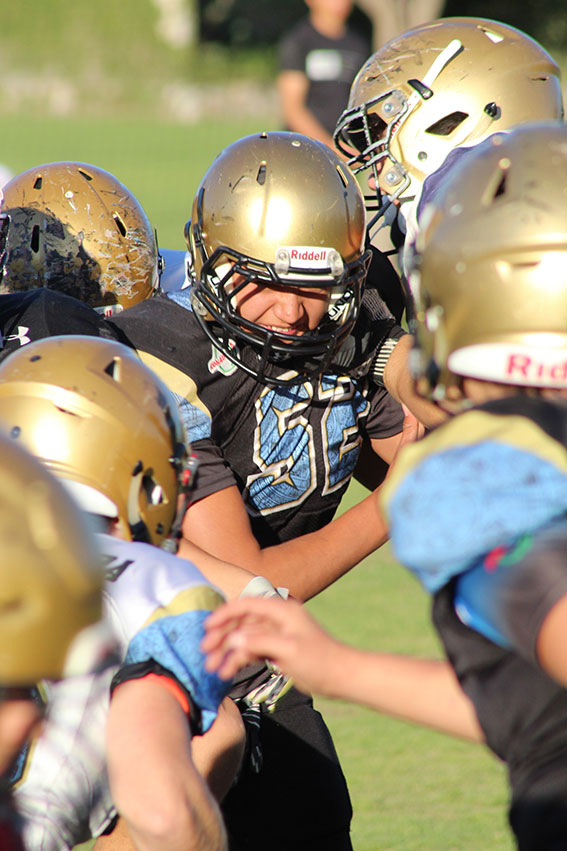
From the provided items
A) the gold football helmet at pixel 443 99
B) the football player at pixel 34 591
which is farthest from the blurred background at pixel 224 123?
the football player at pixel 34 591

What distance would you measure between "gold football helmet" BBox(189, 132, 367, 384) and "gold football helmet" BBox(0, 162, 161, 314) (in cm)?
61

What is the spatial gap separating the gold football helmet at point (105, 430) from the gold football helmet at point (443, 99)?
153 centimetres

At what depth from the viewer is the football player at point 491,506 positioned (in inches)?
59.9

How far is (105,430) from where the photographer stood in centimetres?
203

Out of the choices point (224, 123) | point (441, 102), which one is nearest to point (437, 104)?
point (441, 102)

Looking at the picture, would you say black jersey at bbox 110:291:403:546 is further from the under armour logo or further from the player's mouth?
the under armour logo

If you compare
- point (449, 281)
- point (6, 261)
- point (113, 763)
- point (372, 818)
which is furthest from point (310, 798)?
point (6, 261)

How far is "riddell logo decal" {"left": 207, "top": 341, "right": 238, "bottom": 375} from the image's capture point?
280cm

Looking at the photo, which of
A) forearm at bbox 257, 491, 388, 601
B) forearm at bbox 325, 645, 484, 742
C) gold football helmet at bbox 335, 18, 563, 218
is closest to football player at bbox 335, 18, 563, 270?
gold football helmet at bbox 335, 18, 563, 218

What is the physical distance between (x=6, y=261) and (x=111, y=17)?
1272 inches

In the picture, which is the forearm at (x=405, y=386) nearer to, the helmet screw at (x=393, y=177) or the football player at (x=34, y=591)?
the helmet screw at (x=393, y=177)

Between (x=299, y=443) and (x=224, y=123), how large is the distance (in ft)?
86.5

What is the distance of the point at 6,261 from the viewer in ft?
11.4

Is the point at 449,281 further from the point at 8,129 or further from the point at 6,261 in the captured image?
the point at 8,129
